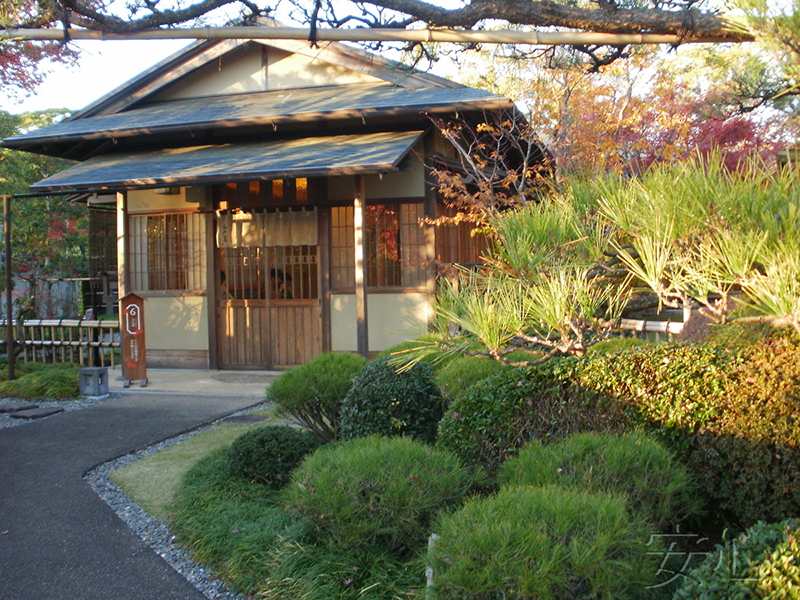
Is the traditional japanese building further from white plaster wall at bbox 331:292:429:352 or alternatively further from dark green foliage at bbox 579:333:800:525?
dark green foliage at bbox 579:333:800:525

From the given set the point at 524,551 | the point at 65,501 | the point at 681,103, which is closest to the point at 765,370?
the point at 524,551

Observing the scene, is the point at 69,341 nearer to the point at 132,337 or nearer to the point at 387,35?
the point at 132,337

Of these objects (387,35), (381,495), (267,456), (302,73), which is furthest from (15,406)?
(387,35)

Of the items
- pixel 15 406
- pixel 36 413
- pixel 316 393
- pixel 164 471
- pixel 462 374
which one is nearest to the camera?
pixel 462 374

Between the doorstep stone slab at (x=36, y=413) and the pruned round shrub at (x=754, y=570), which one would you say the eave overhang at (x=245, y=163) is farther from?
the pruned round shrub at (x=754, y=570)

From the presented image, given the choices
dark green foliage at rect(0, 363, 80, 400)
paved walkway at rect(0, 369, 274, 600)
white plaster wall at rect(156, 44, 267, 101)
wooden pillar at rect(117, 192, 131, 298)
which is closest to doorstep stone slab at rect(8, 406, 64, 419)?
paved walkway at rect(0, 369, 274, 600)

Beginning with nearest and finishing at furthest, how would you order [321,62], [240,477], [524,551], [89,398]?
[524,551], [240,477], [89,398], [321,62]

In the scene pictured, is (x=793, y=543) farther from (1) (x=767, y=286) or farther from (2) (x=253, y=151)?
(2) (x=253, y=151)

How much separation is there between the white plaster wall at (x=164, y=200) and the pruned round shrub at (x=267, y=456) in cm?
664

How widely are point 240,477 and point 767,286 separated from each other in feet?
12.4

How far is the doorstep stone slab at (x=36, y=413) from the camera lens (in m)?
7.67

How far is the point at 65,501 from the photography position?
15.6 feet

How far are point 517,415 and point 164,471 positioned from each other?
10.4 feet

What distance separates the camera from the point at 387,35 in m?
3.41
